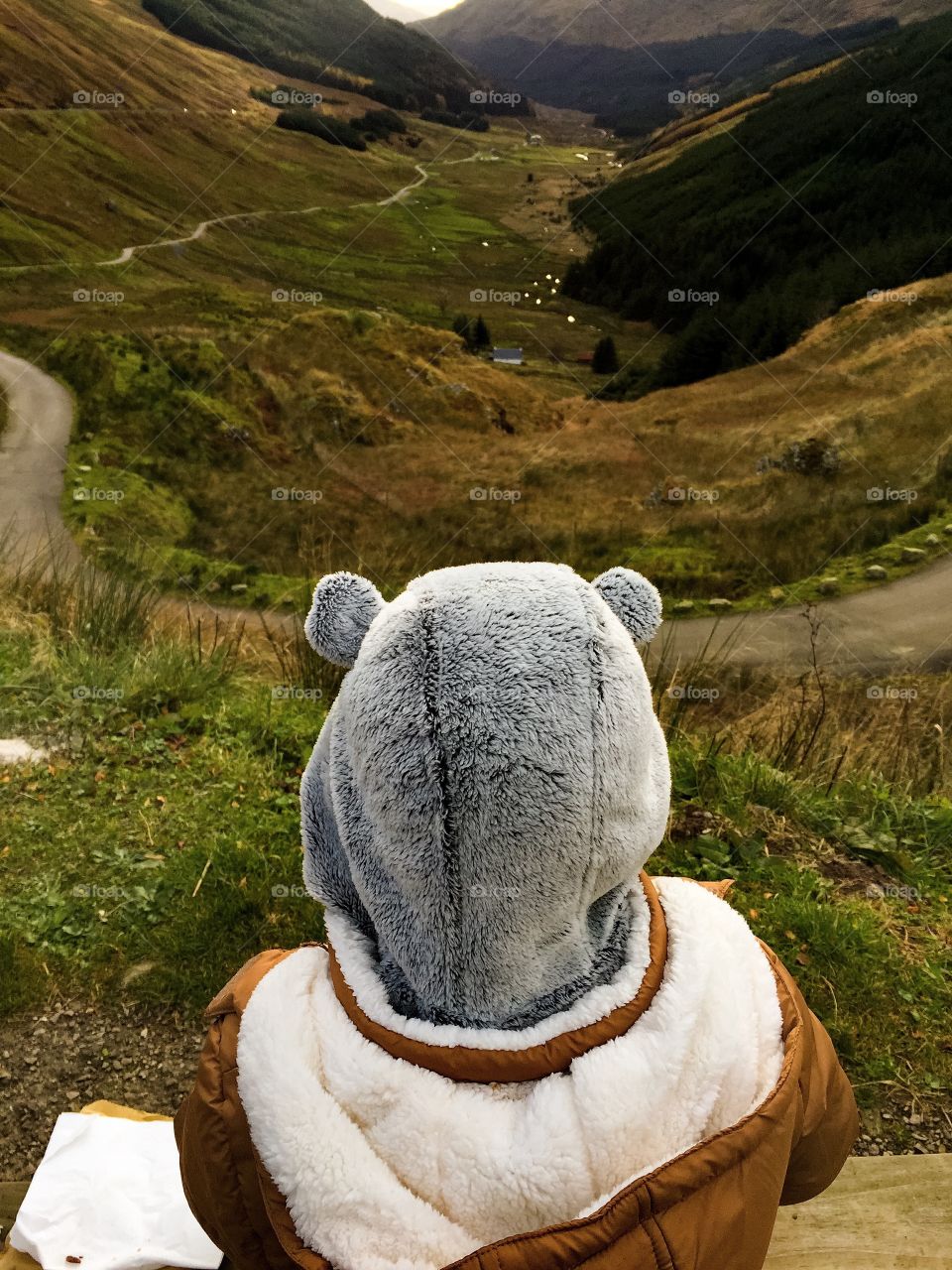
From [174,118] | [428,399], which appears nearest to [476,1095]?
[428,399]

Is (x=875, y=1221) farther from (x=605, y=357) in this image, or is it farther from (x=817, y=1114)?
(x=605, y=357)

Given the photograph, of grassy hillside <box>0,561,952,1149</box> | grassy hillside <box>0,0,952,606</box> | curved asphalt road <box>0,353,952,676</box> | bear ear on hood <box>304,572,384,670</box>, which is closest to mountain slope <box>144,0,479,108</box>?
grassy hillside <box>0,0,952,606</box>

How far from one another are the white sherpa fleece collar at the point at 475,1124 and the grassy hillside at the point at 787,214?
176 inches

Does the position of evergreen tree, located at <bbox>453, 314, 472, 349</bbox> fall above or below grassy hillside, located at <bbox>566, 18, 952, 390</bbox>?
below

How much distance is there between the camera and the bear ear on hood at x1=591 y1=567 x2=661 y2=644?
971mm

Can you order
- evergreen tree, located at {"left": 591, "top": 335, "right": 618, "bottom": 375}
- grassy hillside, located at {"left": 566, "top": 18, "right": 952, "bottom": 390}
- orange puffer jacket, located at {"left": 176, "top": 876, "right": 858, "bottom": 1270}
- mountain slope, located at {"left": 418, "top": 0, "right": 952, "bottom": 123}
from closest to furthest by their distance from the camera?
orange puffer jacket, located at {"left": 176, "top": 876, "right": 858, "bottom": 1270}, grassy hillside, located at {"left": 566, "top": 18, "right": 952, "bottom": 390}, mountain slope, located at {"left": 418, "top": 0, "right": 952, "bottom": 123}, evergreen tree, located at {"left": 591, "top": 335, "right": 618, "bottom": 375}

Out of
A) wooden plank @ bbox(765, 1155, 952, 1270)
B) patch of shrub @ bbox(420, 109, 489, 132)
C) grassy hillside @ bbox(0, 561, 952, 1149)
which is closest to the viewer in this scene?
wooden plank @ bbox(765, 1155, 952, 1270)

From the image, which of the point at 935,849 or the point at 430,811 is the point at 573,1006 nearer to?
the point at 430,811

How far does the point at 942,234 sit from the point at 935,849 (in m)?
3.27

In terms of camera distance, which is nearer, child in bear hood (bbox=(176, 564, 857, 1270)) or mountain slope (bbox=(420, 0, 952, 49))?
child in bear hood (bbox=(176, 564, 857, 1270))

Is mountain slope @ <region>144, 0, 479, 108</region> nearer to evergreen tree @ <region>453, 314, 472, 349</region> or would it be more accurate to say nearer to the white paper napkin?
evergreen tree @ <region>453, 314, 472, 349</region>

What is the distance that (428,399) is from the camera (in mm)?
5086

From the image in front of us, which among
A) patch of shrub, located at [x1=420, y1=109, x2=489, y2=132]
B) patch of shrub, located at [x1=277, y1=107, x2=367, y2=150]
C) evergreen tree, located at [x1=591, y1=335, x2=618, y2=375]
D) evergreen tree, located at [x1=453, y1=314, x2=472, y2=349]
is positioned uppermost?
patch of shrub, located at [x1=420, y1=109, x2=489, y2=132]

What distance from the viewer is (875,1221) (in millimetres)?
1459
